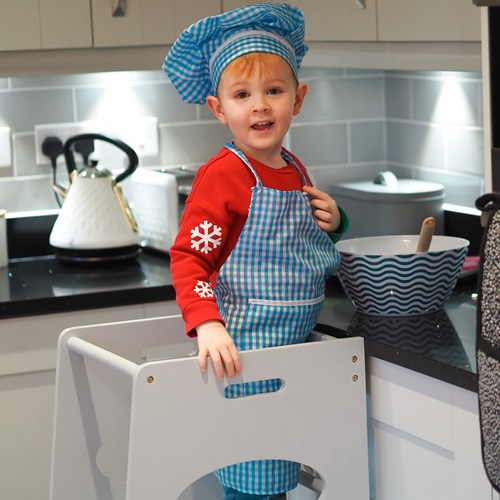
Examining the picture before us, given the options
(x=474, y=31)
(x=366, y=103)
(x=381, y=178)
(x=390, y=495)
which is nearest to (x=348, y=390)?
(x=390, y=495)

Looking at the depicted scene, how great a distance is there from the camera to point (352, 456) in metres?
1.69

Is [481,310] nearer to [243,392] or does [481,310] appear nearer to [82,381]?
[243,392]

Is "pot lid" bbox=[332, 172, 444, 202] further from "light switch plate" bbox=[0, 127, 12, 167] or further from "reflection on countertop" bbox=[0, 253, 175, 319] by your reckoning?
"light switch plate" bbox=[0, 127, 12, 167]

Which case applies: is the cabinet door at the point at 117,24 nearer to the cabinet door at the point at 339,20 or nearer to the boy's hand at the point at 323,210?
the cabinet door at the point at 339,20

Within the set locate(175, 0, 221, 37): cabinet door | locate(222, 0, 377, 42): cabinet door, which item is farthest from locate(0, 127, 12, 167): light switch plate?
locate(222, 0, 377, 42): cabinet door

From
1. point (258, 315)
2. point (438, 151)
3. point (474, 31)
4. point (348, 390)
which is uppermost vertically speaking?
point (474, 31)

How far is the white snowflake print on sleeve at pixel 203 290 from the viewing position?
158 cm

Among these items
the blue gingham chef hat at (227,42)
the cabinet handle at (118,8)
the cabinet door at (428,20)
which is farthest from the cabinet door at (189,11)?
the blue gingham chef hat at (227,42)

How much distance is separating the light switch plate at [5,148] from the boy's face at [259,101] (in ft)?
4.04

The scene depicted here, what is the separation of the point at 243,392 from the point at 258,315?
0.44 feet

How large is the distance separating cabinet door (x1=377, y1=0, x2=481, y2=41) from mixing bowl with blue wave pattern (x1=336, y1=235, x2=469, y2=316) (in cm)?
42

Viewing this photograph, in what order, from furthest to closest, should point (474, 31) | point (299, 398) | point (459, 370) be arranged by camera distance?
point (474, 31) < point (299, 398) < point (459, 370)

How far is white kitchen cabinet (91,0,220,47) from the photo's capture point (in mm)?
2486

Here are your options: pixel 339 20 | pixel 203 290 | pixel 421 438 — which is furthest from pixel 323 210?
pixel 339 20
